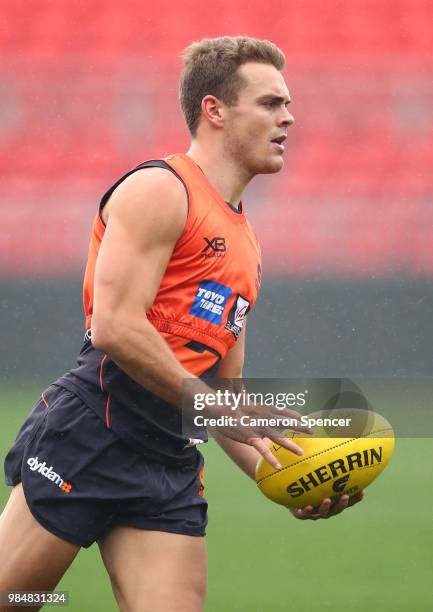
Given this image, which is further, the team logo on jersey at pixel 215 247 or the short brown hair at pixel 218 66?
the short brown hair at pixel 218 66

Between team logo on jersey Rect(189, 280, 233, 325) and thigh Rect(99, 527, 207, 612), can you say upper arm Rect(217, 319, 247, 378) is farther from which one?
thigh Rect(99, 527, 207, 612)

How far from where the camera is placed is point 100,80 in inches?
461

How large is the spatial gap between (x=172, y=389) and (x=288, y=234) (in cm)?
874

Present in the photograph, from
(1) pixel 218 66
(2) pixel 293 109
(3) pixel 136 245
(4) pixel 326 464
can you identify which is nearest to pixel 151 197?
(3) pixel 136 245

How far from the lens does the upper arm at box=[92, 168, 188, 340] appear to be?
265 centimetres

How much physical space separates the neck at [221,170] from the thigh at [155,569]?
101cm

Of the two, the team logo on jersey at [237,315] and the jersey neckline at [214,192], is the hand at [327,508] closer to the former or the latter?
the team logo on jersey at [237,315]

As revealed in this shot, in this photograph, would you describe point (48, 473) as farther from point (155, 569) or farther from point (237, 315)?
point (237, 315)

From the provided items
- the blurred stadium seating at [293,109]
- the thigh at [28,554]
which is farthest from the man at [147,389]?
the blurred stadium seating at [293,109]

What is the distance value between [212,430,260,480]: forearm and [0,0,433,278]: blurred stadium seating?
7.89 meters

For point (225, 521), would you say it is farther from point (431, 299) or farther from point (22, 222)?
point (22, 222)

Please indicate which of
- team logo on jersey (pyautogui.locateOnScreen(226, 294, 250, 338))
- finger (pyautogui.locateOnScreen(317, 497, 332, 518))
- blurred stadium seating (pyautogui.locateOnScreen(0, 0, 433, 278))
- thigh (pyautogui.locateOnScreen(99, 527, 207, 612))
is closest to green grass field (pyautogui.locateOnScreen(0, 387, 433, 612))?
finger (pyautogui.locateOnScreen(317, 497, 332, 518))

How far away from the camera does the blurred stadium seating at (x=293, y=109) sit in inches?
448

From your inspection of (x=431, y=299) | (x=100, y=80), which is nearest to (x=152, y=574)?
(x=431, y=299)
